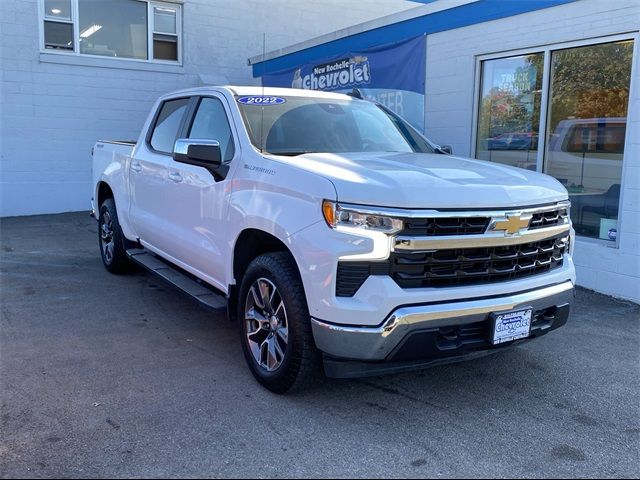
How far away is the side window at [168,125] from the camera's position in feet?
17.9

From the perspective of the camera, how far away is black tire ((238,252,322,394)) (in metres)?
3.47

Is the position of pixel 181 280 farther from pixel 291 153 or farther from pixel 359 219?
pixel 359 219

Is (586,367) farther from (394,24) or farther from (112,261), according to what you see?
(394,24)

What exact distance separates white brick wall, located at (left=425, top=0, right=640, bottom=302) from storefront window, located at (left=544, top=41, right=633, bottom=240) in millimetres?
233

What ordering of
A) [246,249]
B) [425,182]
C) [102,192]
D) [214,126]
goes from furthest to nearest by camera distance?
1. [102,192]
2. [214,126]
3. [246,249]
4. [425,182]

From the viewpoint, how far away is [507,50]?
282 inches

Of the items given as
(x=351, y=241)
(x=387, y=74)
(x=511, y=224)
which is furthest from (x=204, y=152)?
(x=387, y=74)

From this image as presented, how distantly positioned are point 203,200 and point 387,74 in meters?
5.31

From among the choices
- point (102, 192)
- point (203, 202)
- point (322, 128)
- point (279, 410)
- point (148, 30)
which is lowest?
point (279, 410)

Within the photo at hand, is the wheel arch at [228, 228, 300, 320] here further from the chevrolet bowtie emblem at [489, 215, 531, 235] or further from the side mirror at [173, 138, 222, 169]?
the chevrolet bowtie emblem at [489, 215, 531, 235]

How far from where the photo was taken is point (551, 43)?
6672 mm

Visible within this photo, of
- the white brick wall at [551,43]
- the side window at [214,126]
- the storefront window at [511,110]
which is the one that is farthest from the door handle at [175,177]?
the storefront window at [511,110]

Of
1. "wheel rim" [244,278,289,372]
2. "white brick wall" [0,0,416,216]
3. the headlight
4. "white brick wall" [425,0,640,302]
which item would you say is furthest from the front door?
"white brick wall" [0,0,416,216]

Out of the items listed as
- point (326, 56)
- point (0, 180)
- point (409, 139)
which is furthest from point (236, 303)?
point (0, 180)
